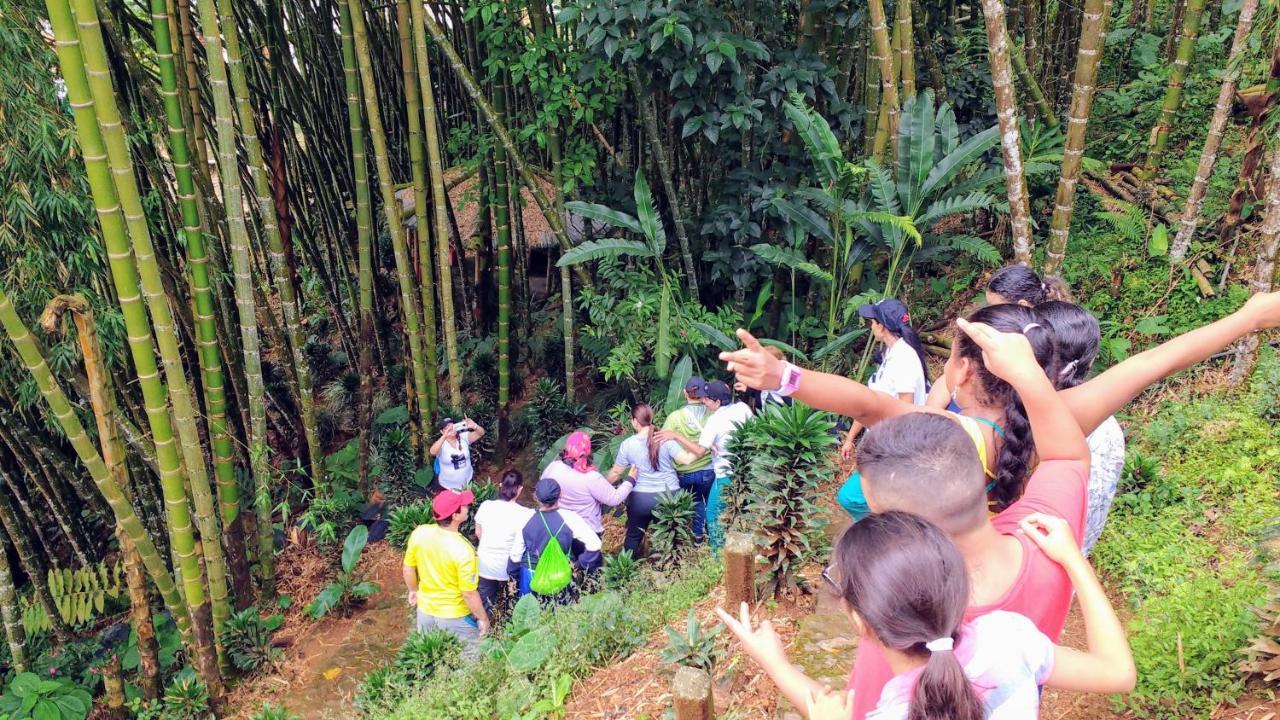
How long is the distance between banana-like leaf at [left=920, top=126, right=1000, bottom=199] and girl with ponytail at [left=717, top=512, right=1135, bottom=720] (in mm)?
3630

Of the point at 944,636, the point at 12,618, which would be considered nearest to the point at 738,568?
the point at 944,636

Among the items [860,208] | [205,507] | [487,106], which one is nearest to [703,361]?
[860,208]

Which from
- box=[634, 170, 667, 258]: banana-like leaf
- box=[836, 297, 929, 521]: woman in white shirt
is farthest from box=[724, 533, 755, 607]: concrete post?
box=[634, 170, 667, 258]: banana-like leaf

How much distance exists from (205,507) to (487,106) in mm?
2799

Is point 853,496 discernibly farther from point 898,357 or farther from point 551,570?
point 551,570

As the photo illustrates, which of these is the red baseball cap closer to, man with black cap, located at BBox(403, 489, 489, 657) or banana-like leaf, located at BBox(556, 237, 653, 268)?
man with black cap, located at BBox(403, 489, 489, 657)

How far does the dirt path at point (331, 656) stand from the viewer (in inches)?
168

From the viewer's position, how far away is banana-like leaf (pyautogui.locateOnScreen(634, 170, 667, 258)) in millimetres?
5090

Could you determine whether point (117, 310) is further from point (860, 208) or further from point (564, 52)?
point (860, 208)

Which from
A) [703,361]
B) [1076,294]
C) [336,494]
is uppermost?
[1076,294]

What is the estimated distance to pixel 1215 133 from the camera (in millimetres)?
4090

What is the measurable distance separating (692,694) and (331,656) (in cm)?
321

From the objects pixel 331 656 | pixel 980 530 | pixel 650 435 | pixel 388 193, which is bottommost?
pixel 331 656

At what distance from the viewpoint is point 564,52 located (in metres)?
5.02
